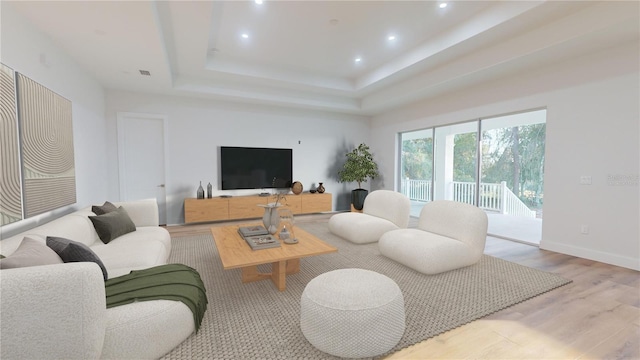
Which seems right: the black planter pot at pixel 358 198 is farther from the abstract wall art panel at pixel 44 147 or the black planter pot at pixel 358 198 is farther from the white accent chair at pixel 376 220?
the abstract wall art panel at pixel 44 147

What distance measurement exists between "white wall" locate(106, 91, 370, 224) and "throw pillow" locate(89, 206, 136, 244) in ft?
8.31

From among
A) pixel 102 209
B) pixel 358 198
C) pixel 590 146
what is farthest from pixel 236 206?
pixel 590 146

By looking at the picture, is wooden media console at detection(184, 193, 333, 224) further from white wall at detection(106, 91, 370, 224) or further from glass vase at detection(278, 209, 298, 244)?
glass vase at detection(278, 209, 298, 244)

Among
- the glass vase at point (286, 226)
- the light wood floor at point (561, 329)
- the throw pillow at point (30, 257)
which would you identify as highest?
the throw pillow at point (30, 257)

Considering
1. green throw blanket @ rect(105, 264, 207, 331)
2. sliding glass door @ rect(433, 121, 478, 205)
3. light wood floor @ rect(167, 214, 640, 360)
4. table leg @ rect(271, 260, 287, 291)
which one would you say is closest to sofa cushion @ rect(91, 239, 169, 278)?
green throw blanket @ rect(105, 264, 207, 331)

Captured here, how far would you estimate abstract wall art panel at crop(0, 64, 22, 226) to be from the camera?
7.01 feet

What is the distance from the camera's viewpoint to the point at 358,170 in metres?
6.67

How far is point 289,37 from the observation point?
3.97 metres

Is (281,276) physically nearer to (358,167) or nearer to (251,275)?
(251,275)

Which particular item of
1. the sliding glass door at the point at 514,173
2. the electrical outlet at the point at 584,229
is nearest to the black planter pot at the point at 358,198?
the sliding glass door at the point at 514,173

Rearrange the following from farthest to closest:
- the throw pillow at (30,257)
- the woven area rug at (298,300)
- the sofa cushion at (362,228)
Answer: the sofa cushion at (362,228)
the woven area rug at (298,300)
the throw pillow at (30,257)

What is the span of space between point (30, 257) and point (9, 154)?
51.5 inches

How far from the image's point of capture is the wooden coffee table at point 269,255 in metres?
2.36

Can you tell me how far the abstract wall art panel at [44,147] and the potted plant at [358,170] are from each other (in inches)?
195
